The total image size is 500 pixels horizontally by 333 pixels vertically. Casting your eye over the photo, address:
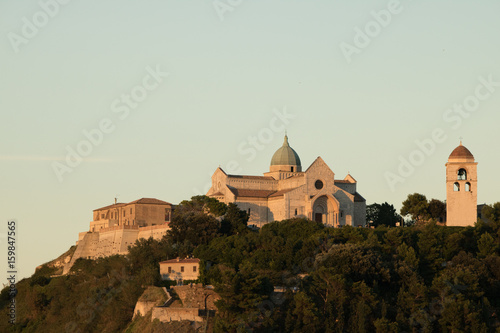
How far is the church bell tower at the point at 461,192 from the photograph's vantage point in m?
71.5

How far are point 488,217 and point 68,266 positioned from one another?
35.1m

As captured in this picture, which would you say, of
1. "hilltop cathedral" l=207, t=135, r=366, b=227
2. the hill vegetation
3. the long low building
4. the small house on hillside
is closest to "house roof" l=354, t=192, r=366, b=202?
"hilltop cathedral" l=207, t=135, r=366, b=227

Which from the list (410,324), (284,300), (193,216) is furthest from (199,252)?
(410,324)

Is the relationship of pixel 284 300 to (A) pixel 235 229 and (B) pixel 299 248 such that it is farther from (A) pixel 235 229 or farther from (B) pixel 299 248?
(A) pixel 235 229

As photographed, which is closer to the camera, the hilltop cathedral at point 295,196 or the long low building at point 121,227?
the hilltop cathedral at point 295,196

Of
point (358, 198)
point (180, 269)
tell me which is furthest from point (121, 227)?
point (358, 198)

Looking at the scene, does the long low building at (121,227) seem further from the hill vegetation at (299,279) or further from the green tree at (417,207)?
the green tree at (417,207)

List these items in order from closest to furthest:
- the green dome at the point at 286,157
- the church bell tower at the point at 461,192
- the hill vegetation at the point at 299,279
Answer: the hill vegetation at the point at 299,279 < the church bell tower at the point at 461,192 < the green dome at the point at 286,157

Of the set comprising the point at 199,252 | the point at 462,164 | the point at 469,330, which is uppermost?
the point at 462,164

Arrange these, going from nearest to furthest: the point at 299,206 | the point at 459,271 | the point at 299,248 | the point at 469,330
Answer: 1. the point at 469,330
2. the point at 459,271
3. the point at 299,248
4. the point at 299,206

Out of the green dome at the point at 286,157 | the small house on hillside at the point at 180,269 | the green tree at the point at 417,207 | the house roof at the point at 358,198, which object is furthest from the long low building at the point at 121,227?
the green tree at the point at 417,207

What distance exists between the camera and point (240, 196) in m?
77.3

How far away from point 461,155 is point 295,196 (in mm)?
13054

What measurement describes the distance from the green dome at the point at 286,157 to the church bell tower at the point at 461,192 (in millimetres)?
14588
